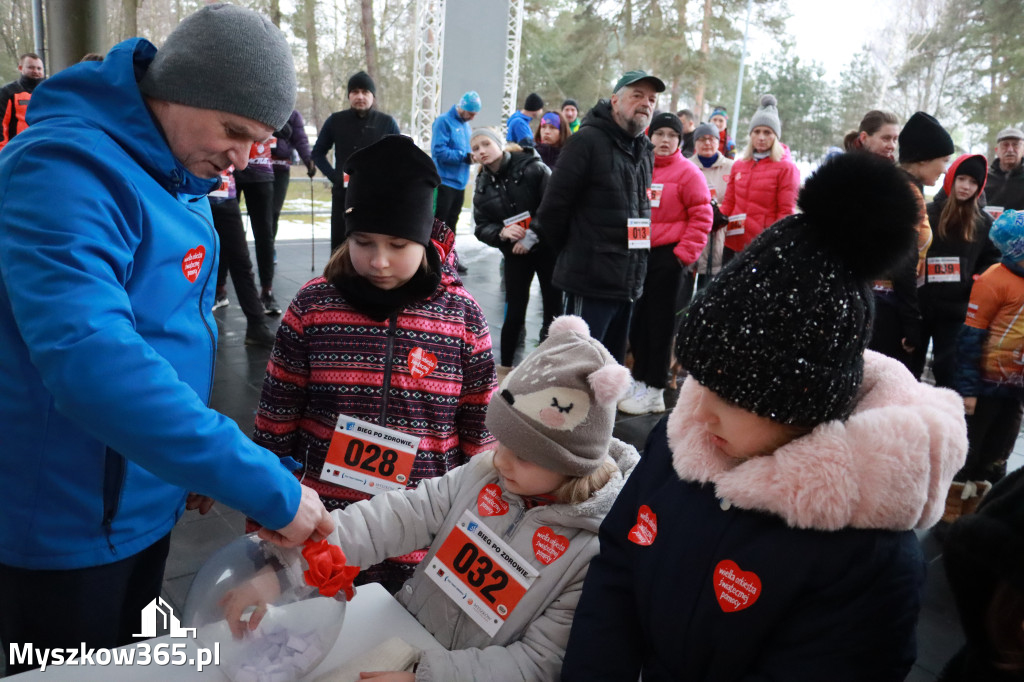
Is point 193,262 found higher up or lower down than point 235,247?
higher up

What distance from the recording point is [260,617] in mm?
1132

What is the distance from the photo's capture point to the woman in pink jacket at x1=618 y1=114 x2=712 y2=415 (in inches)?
174

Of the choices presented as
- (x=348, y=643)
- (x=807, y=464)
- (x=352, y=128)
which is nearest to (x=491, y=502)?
(x=348, y=643)

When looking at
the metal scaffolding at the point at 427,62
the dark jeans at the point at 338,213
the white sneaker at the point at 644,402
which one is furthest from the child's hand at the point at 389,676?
the metal scaffolding at the point at 427,62

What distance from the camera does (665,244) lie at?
4473 millimetres

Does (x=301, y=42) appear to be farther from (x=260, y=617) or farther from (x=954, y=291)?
(x=260, y=617)

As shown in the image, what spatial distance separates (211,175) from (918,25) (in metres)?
19.2

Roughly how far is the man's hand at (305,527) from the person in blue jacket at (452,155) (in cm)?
596

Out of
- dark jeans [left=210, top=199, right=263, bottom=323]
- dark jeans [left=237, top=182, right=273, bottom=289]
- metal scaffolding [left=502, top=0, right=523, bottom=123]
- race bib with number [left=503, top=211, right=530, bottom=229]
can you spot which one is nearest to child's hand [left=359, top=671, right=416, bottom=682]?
race bib with number [left=503, top=211, right=530, bottom=229]

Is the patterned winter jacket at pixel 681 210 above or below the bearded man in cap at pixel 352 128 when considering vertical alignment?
below

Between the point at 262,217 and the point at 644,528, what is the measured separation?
5.21 m

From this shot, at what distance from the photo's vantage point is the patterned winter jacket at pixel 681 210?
4395mm

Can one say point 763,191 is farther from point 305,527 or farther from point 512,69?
point 512,69

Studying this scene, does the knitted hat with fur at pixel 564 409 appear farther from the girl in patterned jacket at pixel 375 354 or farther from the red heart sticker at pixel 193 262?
the red heart sticker at pixel 193 262
